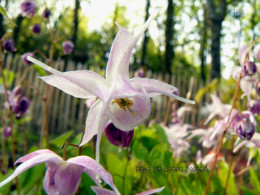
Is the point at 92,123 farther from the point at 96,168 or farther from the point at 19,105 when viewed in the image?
the point at 19,105

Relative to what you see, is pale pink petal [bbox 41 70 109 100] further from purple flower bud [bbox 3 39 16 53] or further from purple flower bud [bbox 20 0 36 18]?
purple flower bud [bbox 20 0 36 18]

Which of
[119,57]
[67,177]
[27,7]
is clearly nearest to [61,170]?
[67,177]

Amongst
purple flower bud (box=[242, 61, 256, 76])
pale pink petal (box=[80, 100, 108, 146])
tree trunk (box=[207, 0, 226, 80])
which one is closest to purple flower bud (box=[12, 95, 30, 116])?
pale pink petal (box=[80, 100, 108, 146])

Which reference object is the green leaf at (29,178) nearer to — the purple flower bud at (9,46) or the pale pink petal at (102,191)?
the pale pink petal at (102,191)

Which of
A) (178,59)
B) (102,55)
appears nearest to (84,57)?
(102,55)

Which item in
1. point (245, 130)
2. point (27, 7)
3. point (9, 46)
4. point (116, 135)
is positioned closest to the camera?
point (116, 135)

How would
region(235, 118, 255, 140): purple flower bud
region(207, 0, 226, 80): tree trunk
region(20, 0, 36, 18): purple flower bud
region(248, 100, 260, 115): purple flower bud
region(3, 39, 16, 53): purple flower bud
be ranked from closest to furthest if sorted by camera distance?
region(235, 118, 255, 140): purple flower bud, region(248, 100, 260, 115): purple flower bud, region(3, 39, 16, 53): purple flower bud, region(20, 0, 36, 18): purple flower bud, region(207, 0, 226, 80): tree trunk

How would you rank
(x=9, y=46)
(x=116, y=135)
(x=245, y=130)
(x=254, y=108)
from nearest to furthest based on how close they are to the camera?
(x=116, y=135) → (x=245, y=130) → (x=254, y=108) → (x=9, y=46)

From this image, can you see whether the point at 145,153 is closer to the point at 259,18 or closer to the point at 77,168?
the point at 77,168

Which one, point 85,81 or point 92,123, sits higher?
point 85,81
